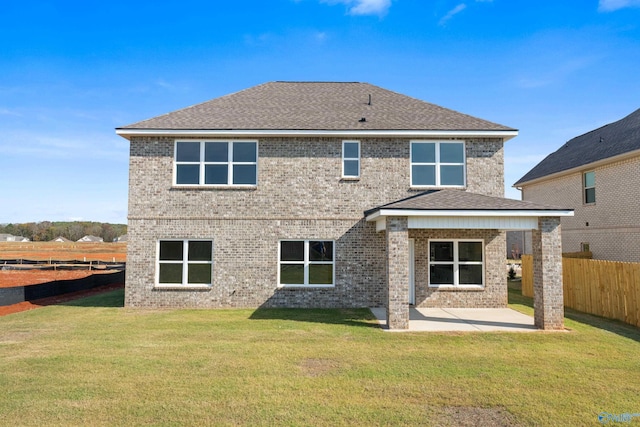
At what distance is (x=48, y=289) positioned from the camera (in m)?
16.4

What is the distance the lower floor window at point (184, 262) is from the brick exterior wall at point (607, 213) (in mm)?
17173

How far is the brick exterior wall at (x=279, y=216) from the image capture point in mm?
13656

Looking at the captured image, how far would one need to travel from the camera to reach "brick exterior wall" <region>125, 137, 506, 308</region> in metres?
13.7

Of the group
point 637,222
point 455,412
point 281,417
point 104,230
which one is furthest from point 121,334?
point 104,230

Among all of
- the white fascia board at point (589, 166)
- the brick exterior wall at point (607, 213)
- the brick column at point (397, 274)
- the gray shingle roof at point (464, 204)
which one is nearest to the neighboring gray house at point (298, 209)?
the gray shingle roof at point (464, 204)

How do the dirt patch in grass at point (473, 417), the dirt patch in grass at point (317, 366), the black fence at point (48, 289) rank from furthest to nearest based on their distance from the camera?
1. the black fence at point (48, 289)
2. the dirt patch in grass at point (317, 366)
3. the dirt patch in grass at point (473, 417)

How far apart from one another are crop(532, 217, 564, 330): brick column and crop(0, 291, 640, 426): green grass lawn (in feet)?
1.99

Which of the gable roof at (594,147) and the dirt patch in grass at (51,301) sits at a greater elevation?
the gable roof at (594,147)

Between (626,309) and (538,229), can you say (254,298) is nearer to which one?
(538,229)

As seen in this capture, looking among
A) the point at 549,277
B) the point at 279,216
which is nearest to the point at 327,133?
the point at 279,216

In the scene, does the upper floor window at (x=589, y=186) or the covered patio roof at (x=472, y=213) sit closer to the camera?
the covered patio roof at (x=472, y=213)

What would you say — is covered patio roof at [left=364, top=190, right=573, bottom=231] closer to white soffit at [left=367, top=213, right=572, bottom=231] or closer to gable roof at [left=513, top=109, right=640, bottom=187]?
white soffit at [left=367, top=213, right=572, bottom=231]

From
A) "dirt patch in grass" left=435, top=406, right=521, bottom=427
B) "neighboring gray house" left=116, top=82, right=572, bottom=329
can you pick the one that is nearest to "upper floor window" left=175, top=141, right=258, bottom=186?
"neighboring gray house" left=116, top=82, right=572, bottom=329

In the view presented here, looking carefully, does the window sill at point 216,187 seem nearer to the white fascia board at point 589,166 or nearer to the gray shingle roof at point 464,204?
the gray shingle roof at point 464,204
